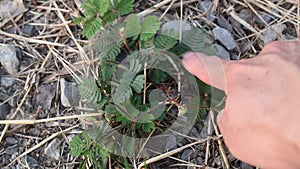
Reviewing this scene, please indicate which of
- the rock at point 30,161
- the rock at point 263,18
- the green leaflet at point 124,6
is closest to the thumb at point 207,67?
the green leaflet at point 124,6

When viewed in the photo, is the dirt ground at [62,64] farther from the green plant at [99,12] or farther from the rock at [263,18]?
the green plant at [99,12]

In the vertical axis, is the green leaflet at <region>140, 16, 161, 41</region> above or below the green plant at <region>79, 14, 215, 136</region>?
above

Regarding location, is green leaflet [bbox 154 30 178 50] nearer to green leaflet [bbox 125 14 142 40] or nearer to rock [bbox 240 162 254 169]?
green leaflet [bbox 125 14 142 40]

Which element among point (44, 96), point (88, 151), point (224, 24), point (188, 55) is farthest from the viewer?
point (224, 24)

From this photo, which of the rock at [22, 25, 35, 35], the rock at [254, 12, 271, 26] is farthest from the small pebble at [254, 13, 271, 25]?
the rock at [22, 25, 35, 35]

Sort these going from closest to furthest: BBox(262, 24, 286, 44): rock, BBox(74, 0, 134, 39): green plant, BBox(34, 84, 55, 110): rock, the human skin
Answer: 1. the human skin
2. BBox(74, 0, 134, 39): green plant
3. BBox(34, 84, 55, 110): rock
4. BBox(262, 24, 286, 44): rock

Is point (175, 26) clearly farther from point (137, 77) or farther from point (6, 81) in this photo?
point (6, 81)

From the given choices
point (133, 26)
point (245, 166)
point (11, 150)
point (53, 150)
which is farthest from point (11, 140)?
point (245, 166)
